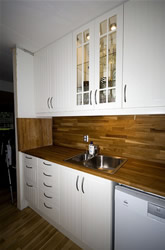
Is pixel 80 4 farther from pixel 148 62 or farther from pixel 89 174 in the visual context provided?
pixel 89 174

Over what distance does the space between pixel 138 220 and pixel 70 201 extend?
0.70 meters

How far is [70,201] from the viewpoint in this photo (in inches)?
50.1

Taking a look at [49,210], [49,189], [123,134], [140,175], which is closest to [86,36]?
[123,134]

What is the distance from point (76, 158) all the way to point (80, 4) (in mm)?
1631

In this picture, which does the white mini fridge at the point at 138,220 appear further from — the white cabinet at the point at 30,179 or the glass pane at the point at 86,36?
the glass pane at the point at 86,36

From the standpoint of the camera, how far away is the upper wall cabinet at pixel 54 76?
1.49 meters

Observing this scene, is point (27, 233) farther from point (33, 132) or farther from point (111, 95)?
point (111, 95)

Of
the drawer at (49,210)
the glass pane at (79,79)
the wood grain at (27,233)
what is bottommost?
the wood grain at (27,233)

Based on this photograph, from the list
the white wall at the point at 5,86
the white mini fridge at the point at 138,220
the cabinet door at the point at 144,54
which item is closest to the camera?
the white mini fridge at the point at 138,220

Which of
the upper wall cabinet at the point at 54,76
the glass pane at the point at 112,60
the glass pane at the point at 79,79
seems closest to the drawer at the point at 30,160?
the upper wall cabinet at the point at 54,76

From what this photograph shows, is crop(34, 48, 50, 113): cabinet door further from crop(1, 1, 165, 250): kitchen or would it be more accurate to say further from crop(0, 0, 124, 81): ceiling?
crop(0, 0, 124, 81): ceiling

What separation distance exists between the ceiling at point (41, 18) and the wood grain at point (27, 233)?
2432 millimetres

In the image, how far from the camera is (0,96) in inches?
126

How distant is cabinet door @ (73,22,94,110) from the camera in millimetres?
1285
